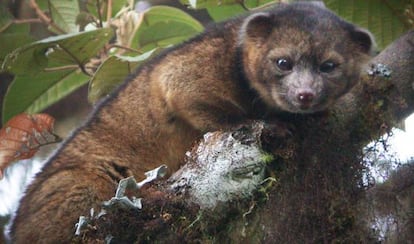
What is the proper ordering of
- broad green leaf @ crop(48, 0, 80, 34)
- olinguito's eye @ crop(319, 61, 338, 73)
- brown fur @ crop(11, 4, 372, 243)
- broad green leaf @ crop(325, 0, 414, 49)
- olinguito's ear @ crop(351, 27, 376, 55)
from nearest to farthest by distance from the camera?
brown fur @ crop(11, 4, 372, 243)
olinguito's eye @ crop(319, 61, 338, 73)
olinguito's ear @ crop(351, 27, 376, 55)
broad green leaf @ crop(325, 0, 414, 49)
broad green leaf @ crop(48, 0, 80, 34)

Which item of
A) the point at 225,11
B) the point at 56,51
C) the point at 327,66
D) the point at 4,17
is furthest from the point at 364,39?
the point at 4,17

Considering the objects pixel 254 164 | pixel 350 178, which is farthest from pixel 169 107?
pixel 350 178

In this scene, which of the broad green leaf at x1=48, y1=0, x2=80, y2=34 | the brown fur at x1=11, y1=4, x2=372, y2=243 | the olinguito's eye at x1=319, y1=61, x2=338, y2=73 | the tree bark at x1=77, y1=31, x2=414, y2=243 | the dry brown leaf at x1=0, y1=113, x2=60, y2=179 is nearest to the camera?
the tree bark at x1=77, y1=31, x2=414, y2=243

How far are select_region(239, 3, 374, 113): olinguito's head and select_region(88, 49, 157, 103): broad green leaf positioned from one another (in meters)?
0.80

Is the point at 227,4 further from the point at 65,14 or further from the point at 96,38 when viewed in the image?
the point at 65,14

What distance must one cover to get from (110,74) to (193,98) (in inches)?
34.9

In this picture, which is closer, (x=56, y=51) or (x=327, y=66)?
(x=327, y=66)

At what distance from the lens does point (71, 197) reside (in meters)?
5.04

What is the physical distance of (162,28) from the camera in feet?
21.8

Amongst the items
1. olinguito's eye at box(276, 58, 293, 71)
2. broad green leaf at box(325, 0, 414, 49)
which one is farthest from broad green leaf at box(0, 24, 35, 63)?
broad green leaf at box(325, 0, 414, 49)

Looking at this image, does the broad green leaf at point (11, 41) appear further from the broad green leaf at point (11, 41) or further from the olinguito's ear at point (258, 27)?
the olinguito's ear at point (258, 27)

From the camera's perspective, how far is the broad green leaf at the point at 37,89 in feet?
21.4

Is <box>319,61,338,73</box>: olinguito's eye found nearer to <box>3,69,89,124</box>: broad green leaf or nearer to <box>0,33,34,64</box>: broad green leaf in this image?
<box>3,69,89,124</box>: broad green leaf

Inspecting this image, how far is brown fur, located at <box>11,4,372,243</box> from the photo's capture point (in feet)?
16.8
